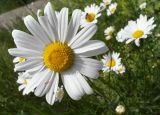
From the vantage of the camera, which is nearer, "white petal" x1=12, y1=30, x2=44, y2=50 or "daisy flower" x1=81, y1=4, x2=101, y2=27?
"white petal" x1=12, y1=30, x2=44, y2=50

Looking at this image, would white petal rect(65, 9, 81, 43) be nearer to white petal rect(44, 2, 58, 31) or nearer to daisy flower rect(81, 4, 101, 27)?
white petal rect(44, 2, 58, 31)

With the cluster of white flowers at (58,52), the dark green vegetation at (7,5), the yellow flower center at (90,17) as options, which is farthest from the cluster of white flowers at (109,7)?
the dark green vegetation at (7,5)

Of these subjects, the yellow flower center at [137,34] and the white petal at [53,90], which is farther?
the yellow flower center at [137,34]

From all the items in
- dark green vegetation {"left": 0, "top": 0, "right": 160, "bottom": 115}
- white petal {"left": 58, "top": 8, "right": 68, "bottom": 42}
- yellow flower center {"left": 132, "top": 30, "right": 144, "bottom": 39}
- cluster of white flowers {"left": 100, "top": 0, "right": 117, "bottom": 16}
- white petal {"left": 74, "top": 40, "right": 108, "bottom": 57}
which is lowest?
dark green vegetation {"left": 0, "top": 0, "right": 160, "bottom": 115}

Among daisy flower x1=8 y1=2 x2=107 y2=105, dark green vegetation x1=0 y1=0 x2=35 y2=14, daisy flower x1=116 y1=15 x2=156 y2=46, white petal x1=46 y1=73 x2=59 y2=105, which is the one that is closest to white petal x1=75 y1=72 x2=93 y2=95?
daisy flower x1=8 y1=2 x2=107 y2=105

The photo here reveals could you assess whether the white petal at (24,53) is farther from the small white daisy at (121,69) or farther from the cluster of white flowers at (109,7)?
the cluster of white flowers at (109,7)

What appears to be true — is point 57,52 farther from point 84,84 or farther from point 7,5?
point 7,5

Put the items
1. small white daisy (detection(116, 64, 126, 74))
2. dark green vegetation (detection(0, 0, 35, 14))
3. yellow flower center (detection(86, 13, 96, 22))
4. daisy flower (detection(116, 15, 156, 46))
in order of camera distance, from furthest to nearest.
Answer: dark green vegetation (detection(0, 0, 35, 14))
yellow flower center (detection(86, 13, 96, 22))
small white daisy (detection(116, 64, 126, 74))
daisy flower (detection(116, 15, 156, 46))

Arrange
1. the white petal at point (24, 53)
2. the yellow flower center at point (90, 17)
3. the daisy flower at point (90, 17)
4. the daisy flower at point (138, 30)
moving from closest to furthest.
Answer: the white petal at point (24, 53) < the daisy flower at point (138, 30) < the daisy flower at point (90, 17) < the yellow flower center at point (90, 17)

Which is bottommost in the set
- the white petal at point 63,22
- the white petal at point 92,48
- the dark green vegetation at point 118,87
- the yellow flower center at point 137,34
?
the dark green vegetation at point 118,87
